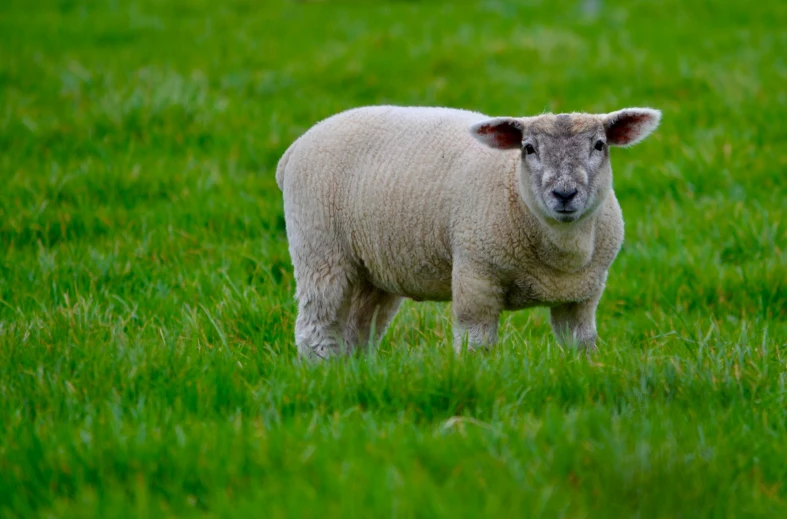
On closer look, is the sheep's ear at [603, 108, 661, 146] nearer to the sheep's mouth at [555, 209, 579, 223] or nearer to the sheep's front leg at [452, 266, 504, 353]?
the sheep's mouth at [555, 209, 579, 223]

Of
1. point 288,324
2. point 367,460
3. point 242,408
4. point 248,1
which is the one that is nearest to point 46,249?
point 288,324

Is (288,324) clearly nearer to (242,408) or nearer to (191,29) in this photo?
(242,408)

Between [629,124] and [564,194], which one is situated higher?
[629,124]

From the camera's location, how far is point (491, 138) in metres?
3.84

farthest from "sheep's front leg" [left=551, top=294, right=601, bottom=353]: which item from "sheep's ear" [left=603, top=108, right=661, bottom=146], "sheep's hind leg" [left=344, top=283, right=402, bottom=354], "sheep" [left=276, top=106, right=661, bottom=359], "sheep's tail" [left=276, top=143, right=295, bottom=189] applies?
"sheep's tail" [left=276, top=143, right=295, bottom=189]

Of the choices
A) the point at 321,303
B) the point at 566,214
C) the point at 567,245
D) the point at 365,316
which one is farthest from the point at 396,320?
A: the point at 566,214

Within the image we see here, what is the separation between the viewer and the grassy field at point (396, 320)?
2611 millimetres

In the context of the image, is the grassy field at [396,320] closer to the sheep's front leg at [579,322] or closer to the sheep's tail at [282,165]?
the sheep's front leg at [579,322]

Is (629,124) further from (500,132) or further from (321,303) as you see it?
(321,303)

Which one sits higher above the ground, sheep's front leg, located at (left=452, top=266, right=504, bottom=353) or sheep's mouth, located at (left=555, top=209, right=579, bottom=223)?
sheep's mouth, located at (left=555, top=209, right=579, bottom=223)

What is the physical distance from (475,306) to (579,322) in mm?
484

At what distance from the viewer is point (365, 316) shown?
4.53 metres

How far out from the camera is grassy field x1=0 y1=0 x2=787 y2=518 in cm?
261

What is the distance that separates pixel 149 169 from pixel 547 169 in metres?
3.55
